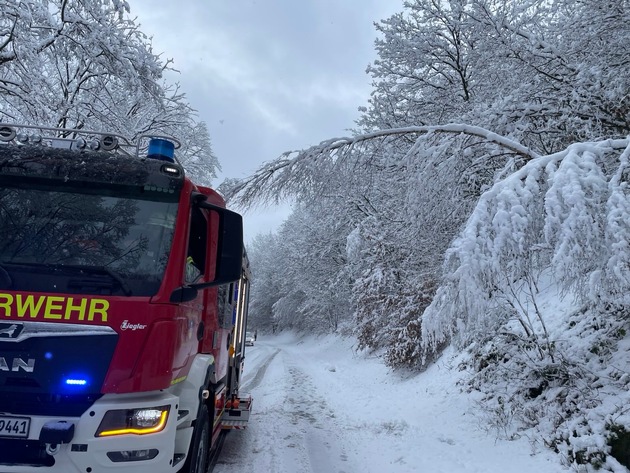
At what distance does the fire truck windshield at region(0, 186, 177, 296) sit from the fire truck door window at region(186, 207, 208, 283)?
12.8 inches

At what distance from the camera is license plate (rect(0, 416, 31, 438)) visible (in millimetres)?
2676

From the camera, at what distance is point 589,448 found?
4699 millimetres

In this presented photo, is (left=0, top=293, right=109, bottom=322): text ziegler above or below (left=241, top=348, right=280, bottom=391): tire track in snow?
above

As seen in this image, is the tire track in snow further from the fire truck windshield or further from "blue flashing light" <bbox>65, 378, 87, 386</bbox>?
"blue flashing light" <bbox>65, 378, 87, 386</bbox>

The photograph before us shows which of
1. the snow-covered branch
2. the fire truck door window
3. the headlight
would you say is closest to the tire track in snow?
the snow-covered branch

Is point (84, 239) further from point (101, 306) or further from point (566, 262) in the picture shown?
point (566, 262)

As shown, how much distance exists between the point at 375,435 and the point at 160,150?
5636 mm

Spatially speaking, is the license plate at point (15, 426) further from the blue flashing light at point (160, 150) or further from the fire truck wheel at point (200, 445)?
the blue flashing light at point (160, 150)

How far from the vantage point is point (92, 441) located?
2652 millimetres

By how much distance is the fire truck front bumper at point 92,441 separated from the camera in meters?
2.63

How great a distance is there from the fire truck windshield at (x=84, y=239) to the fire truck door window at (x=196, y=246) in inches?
12.8

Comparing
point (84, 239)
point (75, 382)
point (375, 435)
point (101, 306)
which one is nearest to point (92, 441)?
point (75, 382)

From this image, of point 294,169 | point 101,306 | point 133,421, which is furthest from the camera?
point 294,169

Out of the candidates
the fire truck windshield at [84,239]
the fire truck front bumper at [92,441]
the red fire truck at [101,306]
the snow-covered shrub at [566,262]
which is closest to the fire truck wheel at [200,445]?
the red fire truck at [101,306]
